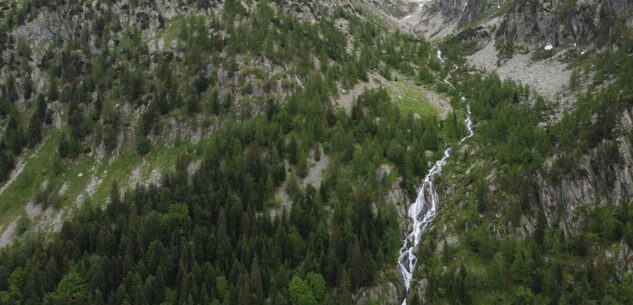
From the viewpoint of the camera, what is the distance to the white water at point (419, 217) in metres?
96.9

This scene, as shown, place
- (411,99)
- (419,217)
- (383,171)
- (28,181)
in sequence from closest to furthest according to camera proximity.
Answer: (419,217) < (383,171) < (28,181) < (411,99)

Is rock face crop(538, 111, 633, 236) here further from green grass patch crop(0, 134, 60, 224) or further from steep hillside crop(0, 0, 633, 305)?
green grass patch crop(0, 134, 60, 224)

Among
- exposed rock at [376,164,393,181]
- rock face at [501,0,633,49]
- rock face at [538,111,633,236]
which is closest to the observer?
rock face at [538,111,633,236]

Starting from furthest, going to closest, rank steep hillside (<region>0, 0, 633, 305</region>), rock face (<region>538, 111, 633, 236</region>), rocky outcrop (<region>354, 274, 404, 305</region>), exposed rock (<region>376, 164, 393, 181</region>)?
1. exposed rock (<region>376, 164, 393, 181</region>)
2. rock face (<region>538, 111, 633, 236</region>)
3. steep hillside (<region>0, 0, 633, 305</region>)
4. rocky outcrop (<region>354, 274, 404, 305</region>)

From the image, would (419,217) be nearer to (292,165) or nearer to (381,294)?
(381,294)

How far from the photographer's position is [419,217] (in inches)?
4259

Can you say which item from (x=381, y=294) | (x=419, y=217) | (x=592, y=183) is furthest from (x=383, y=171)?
(x=592, y=183)

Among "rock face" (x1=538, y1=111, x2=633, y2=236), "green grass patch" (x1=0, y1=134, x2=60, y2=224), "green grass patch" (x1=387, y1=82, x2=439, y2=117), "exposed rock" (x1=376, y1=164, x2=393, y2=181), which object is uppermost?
"rock face" (x1=538, y1=111, x2=633, y2=236)

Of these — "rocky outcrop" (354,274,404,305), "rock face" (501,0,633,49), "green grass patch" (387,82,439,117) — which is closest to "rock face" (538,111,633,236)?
"rocky outcrop" (354,274,404,305)

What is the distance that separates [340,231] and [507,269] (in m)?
30.9

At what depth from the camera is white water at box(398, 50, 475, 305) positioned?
318 feet

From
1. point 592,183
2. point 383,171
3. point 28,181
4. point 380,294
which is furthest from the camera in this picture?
point 28,181

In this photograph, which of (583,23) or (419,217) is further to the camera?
(583,23)

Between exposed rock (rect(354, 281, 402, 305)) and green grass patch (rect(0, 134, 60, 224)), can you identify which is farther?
green grass patch (rect(0, 134, 60, 224))
